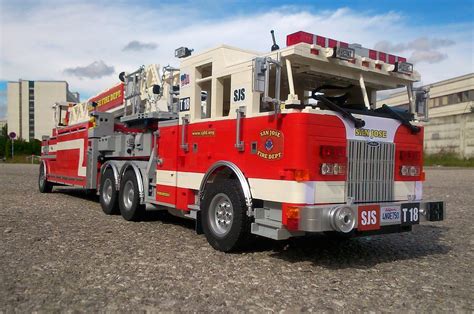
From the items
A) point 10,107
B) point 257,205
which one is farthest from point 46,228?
point 10,107

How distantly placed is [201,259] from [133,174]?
3.73 m

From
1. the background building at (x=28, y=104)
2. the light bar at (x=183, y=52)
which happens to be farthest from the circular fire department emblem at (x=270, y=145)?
the background building at (x=28, y=104)

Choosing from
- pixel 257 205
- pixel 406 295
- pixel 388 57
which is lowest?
pixel 406 295

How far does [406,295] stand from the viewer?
492 centimetres

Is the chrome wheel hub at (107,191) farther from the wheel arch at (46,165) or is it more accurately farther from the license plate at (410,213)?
the license plate at (410,213)

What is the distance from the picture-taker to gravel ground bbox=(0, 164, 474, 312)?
14.9 ft

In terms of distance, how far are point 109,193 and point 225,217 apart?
4.64 meters

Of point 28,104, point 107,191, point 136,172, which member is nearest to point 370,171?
point 136,172

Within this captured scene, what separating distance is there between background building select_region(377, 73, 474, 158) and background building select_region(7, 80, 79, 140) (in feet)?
216

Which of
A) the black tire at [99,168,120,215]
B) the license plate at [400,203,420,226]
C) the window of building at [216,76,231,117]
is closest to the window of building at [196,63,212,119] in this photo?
the window of building at [216,76,231,117]

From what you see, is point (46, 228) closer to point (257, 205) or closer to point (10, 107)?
point (257, 205)

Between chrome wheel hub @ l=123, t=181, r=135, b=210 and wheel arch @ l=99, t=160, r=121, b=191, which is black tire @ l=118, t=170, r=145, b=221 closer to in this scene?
chrome wheel hub @ l=123, t=181, r=135, b=210

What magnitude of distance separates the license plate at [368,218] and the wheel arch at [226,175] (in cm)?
135

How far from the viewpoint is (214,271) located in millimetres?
5586
